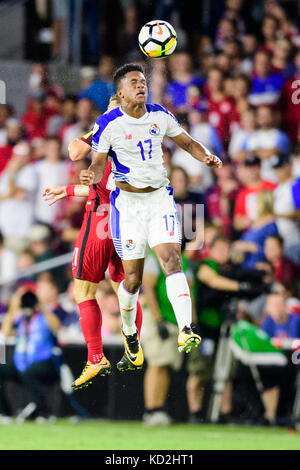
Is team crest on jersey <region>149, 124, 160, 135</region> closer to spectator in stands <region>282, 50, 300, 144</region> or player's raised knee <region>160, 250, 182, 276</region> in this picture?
Answer: player's raised knee <region>160, 250, 182, 276</region>

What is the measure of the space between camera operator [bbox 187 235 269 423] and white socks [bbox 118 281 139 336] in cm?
335

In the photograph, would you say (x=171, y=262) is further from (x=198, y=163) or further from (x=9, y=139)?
(x=9, y=139)

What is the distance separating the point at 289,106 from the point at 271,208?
1.93 meters

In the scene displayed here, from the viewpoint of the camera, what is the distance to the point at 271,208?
45.7 ft

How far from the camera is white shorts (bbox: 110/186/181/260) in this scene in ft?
29.5

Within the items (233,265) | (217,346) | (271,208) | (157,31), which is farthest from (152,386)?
(157,31)

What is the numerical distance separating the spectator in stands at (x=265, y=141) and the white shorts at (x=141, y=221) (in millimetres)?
5535

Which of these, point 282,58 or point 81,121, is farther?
point 282,58

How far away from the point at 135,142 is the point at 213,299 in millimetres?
4651

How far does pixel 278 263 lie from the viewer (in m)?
13.9

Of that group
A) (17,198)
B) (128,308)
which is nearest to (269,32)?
(17,198)

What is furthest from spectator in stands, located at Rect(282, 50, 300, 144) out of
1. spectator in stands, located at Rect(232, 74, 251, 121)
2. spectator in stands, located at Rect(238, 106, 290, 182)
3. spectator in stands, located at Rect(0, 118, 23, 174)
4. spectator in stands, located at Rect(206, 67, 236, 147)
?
spectator in stands, located at Rect(0, 118, 23, 174)

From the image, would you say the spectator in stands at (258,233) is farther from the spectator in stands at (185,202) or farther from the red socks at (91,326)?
the red socks at (91,326)
